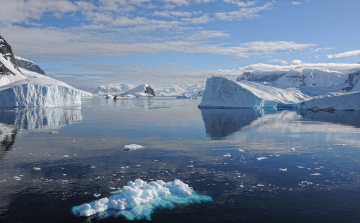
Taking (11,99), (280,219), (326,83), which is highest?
(326,83)

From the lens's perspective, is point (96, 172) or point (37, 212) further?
point (96, 172)

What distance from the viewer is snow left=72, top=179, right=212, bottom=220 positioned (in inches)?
339

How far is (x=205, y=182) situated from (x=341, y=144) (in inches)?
481

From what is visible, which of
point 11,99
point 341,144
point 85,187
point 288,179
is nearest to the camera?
point 85,187

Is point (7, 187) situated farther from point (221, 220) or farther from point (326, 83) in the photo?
point (326, 83)

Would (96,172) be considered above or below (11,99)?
below

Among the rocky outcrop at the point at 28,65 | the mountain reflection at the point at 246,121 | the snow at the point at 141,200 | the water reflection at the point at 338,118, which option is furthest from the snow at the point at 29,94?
the rocky outcrop at the point at 28,65

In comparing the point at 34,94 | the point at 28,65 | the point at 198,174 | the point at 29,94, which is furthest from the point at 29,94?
the point at 28,65

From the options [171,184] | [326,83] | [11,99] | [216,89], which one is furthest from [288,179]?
[326,83]

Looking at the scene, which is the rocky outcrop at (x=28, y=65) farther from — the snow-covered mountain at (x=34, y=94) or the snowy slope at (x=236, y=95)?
the snowy slope at (x=236, y=95)

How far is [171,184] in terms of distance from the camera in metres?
10.5

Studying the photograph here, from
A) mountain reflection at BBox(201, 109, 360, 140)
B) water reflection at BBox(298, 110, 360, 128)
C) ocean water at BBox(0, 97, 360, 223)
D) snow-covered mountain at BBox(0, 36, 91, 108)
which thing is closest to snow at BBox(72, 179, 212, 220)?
ocean water at BBox(0, 97, 360, 223)

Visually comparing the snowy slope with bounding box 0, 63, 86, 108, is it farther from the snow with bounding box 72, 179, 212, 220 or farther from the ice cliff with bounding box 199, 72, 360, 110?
the snow with bounding box 72, 179, 212, 220

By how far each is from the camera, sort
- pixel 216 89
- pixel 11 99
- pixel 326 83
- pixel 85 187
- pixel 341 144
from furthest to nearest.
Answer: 1. pixel 326 83
2. pixel 216 89
3. pixel 11 99
4. pixel 341 144
5. pixel 85 187
